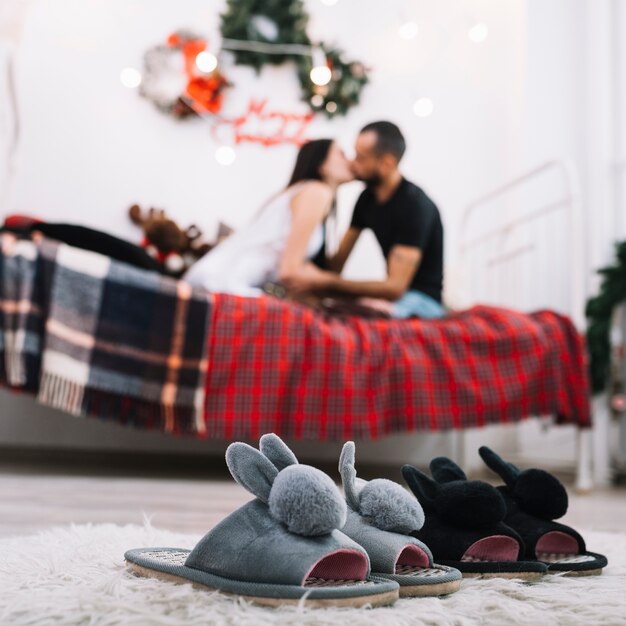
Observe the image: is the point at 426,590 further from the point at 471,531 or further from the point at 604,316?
the point at 604,316

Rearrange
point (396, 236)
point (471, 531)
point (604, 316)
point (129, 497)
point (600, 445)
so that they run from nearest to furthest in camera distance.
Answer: point (471, 531), point (129, 497), point (396, 236), point (604, 316), point (600, 445)

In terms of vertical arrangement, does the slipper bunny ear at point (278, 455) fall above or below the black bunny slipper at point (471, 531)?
above

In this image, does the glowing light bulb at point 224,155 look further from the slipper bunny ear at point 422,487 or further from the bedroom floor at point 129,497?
the slipper bunny ear at point 422,487

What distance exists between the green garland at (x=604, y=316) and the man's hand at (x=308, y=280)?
80 centimetres

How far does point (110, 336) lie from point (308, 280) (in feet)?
1.87

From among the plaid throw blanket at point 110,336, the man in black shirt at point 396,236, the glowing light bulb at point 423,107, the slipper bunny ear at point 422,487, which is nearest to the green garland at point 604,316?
the man in black shirt at point 396,236

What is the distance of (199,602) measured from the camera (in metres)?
0.58

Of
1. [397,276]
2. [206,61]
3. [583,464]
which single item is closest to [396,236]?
[397,276]

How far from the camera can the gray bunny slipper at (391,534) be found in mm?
679

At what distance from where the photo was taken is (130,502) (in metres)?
1.42

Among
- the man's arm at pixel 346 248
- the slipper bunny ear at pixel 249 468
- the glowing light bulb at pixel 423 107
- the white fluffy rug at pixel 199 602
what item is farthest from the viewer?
the glowing light bulb at pixel 423 107

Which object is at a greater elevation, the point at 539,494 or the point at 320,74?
the point at 320,74

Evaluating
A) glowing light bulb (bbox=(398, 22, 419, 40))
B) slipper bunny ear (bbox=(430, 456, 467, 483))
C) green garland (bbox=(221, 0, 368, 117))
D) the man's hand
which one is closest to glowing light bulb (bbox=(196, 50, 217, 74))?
green garland (bbox=(221, 0, 368, 117))

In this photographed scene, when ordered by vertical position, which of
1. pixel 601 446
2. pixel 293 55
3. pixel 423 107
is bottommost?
pixel 601 446
